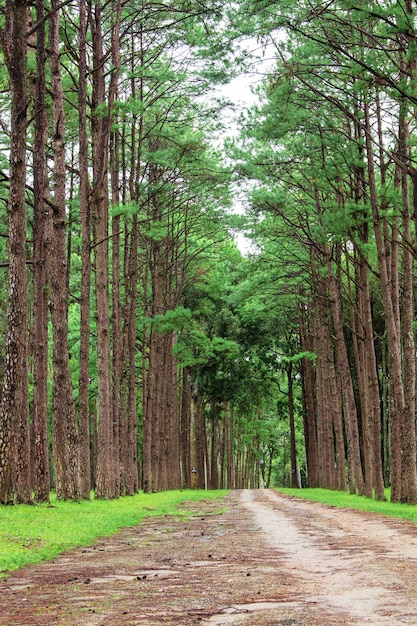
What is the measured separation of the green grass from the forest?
1.07m

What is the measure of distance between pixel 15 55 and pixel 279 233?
1845 centimetres

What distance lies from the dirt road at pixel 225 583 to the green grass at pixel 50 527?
1.08 feet

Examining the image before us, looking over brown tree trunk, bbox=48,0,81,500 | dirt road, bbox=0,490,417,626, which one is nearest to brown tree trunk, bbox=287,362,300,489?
brown tree trunk, bbox=48,0,81,500

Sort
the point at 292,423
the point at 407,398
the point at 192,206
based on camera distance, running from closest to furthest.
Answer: the point at 407,398, the point at 192,206, the point at 292,423

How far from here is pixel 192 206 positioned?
35.8 metres

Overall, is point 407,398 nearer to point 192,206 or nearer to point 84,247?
point 84,247

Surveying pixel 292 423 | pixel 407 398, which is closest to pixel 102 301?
pixel 407 398

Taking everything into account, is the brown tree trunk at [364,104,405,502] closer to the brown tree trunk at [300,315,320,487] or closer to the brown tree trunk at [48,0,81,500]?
the brown tree trunk at [48,0,81,500]

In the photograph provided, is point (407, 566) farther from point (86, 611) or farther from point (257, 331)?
point (257, 331)

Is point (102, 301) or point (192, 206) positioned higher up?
point (192, 206)

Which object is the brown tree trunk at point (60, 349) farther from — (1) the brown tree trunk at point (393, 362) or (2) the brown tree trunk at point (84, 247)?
(1) the brown tree trunk at point (393, 362)

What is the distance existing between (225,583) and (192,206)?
1196 inches

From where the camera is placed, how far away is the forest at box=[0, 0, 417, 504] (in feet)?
56.6

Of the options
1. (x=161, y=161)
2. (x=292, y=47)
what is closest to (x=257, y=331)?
(x=161, y=161)
